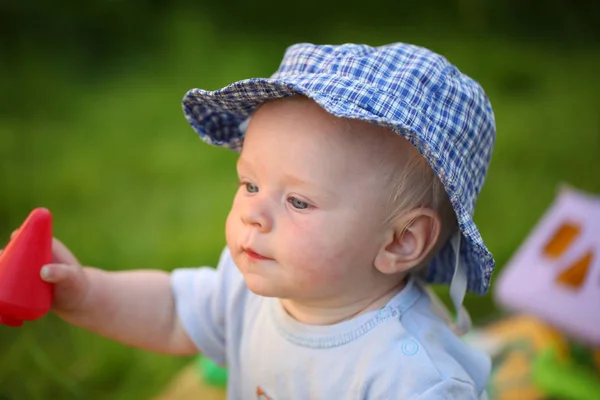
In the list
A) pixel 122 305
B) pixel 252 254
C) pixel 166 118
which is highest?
pixel 252 254

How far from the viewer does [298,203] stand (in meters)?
0.98

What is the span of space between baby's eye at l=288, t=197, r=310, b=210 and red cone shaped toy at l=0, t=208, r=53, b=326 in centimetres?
36

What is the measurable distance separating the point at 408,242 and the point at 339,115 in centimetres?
25

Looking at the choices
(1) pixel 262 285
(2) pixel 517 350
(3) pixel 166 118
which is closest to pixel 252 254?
(1) pixel 262 285

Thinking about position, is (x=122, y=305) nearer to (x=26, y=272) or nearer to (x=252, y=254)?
(x=26, y=272)

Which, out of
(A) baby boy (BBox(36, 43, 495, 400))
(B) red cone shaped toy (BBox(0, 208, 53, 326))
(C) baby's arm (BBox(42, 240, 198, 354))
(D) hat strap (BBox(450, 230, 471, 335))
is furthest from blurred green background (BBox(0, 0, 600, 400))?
(D) hat strap (BBox(450, 230, 471, 335))

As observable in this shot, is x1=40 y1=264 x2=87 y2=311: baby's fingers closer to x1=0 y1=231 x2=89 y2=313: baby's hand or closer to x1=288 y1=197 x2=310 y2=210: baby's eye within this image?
x1=0 y1=231 x2=89 y2=313: baby's hand

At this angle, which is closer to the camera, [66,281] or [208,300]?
[66,281]

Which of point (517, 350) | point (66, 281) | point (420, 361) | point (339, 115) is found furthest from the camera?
point (517, 350)

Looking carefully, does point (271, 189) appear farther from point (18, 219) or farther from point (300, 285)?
point (18, 219)

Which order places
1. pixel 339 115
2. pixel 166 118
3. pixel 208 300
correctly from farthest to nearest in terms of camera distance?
pixel 166 118
pixel 208 300
pixel 339 115

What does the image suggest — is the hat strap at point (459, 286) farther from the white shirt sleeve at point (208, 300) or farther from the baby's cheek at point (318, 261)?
the white shirt sleeve at point (208, 300)

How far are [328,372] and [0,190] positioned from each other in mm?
1527

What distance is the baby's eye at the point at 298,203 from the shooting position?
0.97 metres
